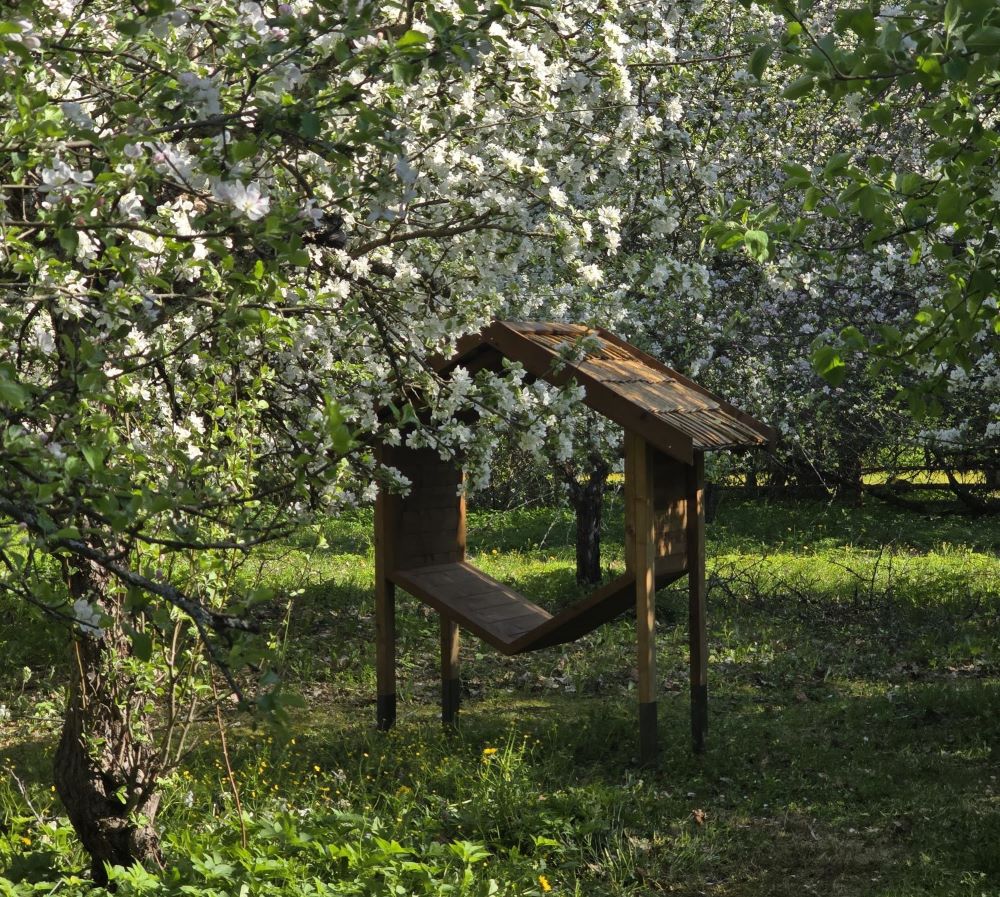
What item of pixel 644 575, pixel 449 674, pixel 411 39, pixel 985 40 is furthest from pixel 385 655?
pixel 985 40

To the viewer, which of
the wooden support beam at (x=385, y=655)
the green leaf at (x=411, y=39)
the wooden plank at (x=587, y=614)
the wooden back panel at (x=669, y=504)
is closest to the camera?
the green leaf at (x=411, y=39)

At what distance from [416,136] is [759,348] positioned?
6265mm

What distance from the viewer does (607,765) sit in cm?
690

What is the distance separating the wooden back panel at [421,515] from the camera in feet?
25.0

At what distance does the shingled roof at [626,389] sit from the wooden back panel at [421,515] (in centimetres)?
63

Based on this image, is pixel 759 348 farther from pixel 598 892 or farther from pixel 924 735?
pixel 598 892

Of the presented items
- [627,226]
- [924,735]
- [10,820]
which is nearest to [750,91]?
[627,226]

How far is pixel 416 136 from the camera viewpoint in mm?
5137

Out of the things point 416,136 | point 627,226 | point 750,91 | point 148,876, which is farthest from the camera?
point 750,91

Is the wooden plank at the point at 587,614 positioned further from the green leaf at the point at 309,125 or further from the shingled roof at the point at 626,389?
the green leaf at the point at 309,125

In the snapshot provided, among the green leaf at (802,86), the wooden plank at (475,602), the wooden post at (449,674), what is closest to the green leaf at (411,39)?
the green leaf at (802,86)

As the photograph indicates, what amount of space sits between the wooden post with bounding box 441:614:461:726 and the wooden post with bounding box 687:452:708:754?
145cm

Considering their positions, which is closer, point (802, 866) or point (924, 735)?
point (802, 866)

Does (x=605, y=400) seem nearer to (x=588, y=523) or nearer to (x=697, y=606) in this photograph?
(x=697, y=606)
